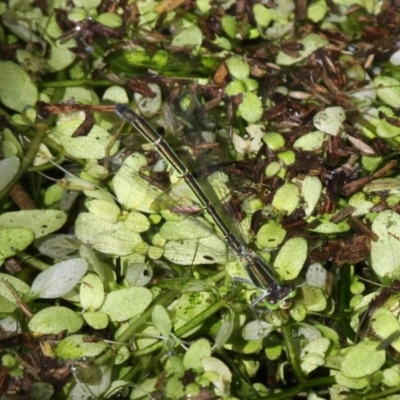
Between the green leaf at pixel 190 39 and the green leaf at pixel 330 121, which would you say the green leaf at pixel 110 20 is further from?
the green leaf at pixel 330 121

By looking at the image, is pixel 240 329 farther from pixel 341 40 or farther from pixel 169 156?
pixel 341 40

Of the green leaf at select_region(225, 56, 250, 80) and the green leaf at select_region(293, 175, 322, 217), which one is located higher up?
the green leaf at select_region(225, 56, 250, 80)

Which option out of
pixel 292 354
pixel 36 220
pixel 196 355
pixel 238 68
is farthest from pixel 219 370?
pixel 238 68

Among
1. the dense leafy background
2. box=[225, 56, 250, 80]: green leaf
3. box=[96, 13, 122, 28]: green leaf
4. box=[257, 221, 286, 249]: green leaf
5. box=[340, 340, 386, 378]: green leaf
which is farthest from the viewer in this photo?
box=[96, 13, 122, 28]: green leaf

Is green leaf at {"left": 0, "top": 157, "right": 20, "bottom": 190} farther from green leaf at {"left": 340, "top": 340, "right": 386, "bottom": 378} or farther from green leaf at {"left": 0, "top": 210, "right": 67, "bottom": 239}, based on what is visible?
green leaf at {"left": 340, "top": 340, "right": 386, "bottom": 378}

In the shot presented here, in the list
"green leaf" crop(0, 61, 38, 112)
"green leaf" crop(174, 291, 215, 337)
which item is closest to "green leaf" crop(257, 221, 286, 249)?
"green leaf" crop(174, 291, 215, 337)

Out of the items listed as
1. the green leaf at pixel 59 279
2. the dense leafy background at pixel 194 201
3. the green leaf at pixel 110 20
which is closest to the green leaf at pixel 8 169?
the dense leafy background at pixel 194 201
